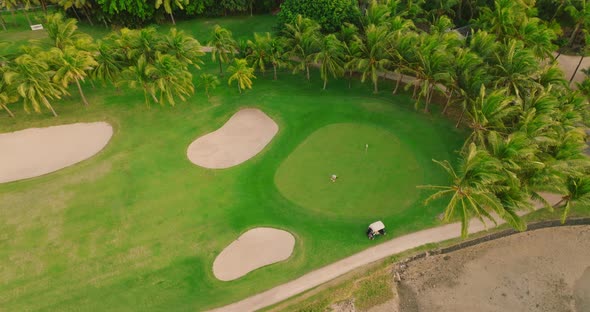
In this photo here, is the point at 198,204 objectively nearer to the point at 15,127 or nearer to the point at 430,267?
the point at 430,267

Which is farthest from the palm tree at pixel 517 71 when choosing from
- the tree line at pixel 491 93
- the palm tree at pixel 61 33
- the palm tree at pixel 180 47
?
the palm tree at pixel 61 33

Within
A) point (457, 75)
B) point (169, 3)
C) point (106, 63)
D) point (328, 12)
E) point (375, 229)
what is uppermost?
point (169, 3)

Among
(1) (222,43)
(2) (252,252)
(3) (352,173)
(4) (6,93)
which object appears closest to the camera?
(2) (252,252)

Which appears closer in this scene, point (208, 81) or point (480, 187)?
point (480, 187)

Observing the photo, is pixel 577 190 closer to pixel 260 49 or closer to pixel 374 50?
pixel 374 50

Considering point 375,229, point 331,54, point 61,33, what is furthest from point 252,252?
point 61,33

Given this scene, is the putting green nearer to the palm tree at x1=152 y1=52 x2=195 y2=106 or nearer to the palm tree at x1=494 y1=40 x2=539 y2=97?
the palm tree at x1=494 y1=40 x2=539 y2=97

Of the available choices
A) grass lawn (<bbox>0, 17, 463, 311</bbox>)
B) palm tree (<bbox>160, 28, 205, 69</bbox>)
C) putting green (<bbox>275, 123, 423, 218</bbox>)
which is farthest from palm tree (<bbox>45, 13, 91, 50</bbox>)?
putting green (<bbox>275, 123, 423, 218</bbox>)

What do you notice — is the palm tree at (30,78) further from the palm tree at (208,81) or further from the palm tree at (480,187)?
the palm tree at (480,187)
